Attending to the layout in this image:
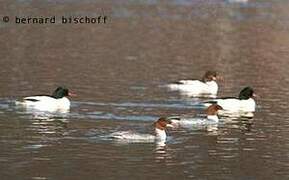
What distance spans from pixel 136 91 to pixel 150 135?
739 centimetres

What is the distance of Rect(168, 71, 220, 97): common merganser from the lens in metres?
31.1

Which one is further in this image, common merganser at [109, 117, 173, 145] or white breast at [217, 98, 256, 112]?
white breast at [217, 98, 256, 112]

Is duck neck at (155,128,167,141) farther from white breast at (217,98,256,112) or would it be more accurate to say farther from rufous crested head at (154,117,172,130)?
white breast at (217,98,256,112)

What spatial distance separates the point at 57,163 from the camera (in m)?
19.3

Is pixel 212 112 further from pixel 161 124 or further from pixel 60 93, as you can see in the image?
pixel 60 93

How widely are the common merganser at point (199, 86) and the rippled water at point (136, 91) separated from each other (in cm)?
44

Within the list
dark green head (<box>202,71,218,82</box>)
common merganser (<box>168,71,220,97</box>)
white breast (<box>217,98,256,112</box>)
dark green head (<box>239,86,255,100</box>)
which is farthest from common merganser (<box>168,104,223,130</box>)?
dark green head (<box>202,71,218,82</box>)

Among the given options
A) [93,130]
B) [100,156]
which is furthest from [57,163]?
[93,130]

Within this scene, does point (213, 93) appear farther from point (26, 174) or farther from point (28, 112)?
point (26, 174)

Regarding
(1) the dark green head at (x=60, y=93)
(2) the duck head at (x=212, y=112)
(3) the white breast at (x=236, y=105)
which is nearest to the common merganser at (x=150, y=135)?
(2) the duck head at (x=212, y=112)

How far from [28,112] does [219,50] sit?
66.2ft

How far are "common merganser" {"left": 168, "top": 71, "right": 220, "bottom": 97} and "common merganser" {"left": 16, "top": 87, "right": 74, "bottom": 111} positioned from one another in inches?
204

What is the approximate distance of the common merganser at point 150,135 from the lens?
71.5ft

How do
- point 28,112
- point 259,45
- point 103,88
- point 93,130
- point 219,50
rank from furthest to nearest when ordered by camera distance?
1. point 259,45
2. point 219,50
3. point 103,88
4. point 28,112
5. point 93,130
